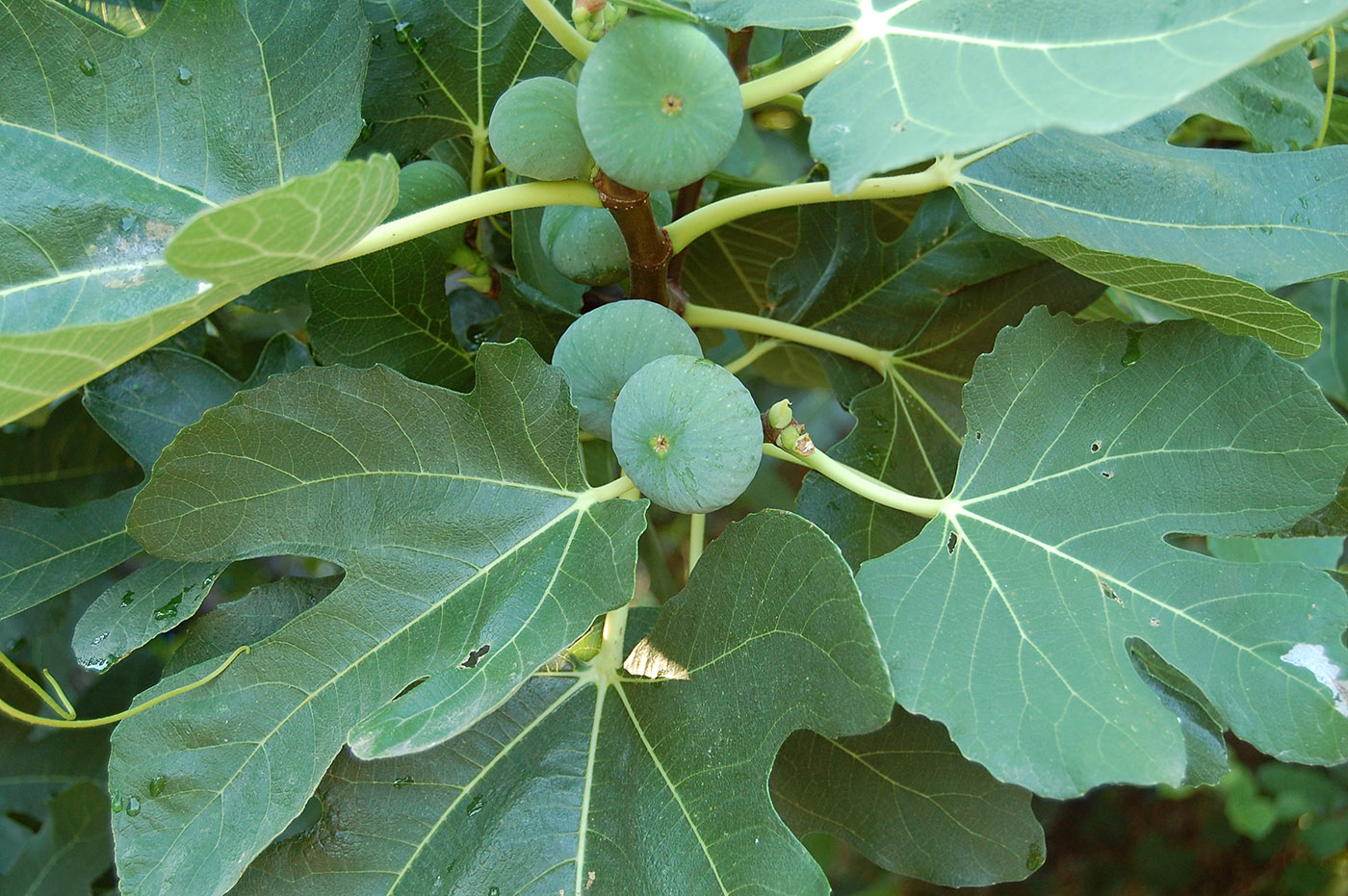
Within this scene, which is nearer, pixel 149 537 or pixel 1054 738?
pixel 1054 738

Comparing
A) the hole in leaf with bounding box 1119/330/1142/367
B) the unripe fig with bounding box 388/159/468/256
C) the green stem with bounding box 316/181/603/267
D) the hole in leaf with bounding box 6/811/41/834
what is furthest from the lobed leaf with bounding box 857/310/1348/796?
the hole in leaf with bounding box 6/811/41/834

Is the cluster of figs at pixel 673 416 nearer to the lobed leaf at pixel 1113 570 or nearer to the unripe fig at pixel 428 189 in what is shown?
the lobed leaf at pixel 1113 570

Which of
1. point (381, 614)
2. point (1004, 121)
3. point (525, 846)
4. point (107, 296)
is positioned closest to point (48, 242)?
point (107, 296)

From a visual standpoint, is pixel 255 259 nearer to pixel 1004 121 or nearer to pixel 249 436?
pixel 249 436

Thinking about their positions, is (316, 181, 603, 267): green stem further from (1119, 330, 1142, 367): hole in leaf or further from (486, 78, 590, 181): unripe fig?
(1119, 330, 1142, 367): hole in leaf

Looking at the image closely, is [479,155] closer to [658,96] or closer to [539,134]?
[539,134]

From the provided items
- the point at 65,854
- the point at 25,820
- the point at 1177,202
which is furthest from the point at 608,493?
the point at 25,820
